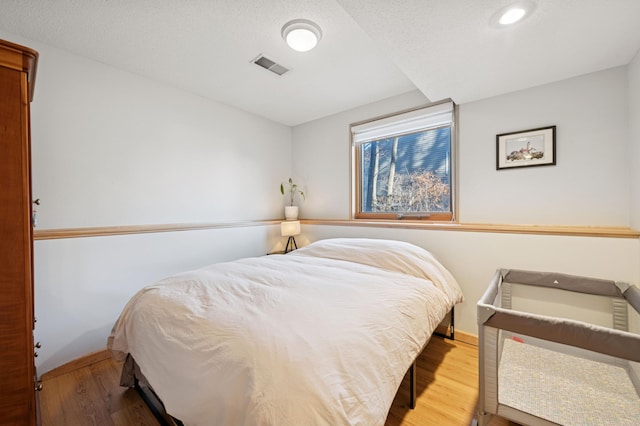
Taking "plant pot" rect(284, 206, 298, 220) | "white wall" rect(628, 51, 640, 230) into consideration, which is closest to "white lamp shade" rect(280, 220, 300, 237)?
"plant pot" rect(284, 206, 298, 220)

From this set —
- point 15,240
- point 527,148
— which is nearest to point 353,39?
point 527,148

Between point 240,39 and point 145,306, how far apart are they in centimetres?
183

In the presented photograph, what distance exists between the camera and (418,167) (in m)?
2.76

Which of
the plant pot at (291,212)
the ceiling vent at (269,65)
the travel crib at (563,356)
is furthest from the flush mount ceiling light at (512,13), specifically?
the plant pot at (291,212)

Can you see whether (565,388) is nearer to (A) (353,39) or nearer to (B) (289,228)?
(A) (353,39)

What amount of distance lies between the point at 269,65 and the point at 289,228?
1.79 metres

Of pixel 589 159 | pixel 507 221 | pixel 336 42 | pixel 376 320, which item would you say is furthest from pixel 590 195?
pixel 336 42

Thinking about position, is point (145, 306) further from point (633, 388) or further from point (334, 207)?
point (633, 388)

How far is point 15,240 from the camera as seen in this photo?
84 centimetres

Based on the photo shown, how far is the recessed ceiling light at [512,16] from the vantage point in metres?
1.27

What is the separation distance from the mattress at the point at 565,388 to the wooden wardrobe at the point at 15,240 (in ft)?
6.20

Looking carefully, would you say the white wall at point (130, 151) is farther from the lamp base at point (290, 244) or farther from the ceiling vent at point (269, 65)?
the ceiling vent at point (269, 65)

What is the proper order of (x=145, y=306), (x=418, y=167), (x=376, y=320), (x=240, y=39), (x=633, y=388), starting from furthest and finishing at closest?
(x=418, y=167), (x=240, y=39), (x=145, y=306), (x=633, y=388), (x=376, y=320)

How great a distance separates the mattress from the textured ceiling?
6.08 ft
